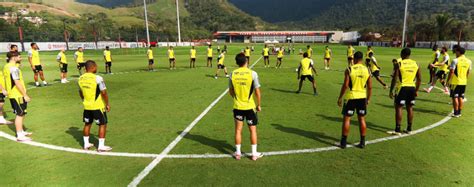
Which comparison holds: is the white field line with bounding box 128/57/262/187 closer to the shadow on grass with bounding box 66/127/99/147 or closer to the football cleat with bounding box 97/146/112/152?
the football cleat with bounding box 97/146/112/152

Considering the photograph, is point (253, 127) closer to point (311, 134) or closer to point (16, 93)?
point (311, 134)

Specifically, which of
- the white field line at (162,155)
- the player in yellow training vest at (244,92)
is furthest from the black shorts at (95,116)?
the player in yellow training vest at (244,92)

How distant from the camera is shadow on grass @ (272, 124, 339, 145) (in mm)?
→ 7848

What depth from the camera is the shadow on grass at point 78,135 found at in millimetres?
7887

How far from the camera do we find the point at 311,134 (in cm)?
834

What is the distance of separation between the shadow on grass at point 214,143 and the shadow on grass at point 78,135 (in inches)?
96.4

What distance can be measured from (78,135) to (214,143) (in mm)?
3818

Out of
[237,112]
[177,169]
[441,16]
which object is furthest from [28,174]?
[441,16]

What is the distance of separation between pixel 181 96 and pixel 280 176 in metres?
9.00

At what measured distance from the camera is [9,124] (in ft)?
31.7

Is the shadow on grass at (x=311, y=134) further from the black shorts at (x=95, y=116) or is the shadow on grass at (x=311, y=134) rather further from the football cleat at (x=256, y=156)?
the black shorts at (x=95, y=116)

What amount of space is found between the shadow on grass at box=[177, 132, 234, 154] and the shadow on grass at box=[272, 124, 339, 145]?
6.50 ft

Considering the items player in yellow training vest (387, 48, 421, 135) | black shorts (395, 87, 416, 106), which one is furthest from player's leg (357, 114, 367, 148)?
black shorts (395, 87, 416, 106)

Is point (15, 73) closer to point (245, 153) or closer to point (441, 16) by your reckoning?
point (245, 153)
